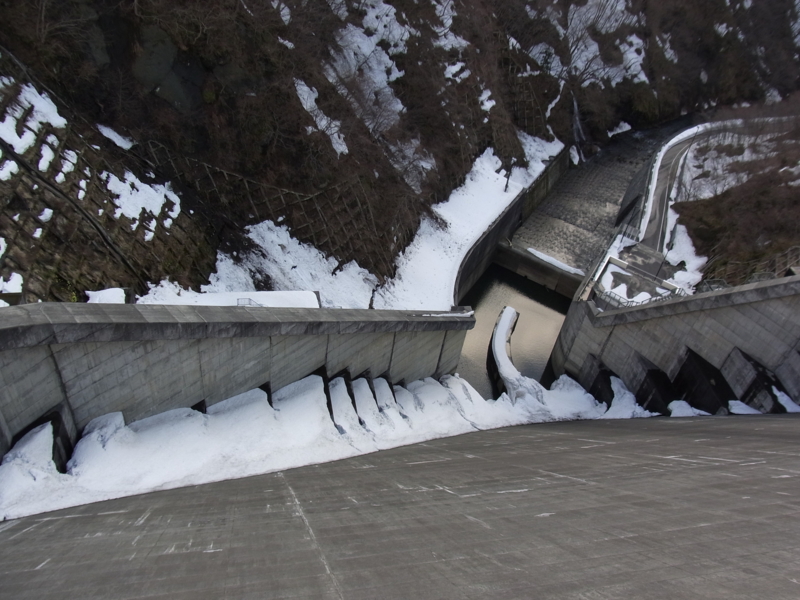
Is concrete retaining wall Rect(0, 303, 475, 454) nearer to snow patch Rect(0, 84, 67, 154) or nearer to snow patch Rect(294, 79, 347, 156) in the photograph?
snow patch Rect(0, 84, 67, 154)

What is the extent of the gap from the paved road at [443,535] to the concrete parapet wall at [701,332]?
7371 mm

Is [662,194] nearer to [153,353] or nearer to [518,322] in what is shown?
[518,322]

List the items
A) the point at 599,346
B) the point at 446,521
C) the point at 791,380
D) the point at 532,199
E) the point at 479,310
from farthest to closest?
1. the point at 532,199
2. the point at 479,310
3. the point at 599,346
4. the point at 791,380
5. the point at 446,521

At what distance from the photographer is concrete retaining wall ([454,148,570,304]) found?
104 feet

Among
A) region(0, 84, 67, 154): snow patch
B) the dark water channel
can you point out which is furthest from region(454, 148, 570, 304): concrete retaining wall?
region(0, 84, 67, 154): snow patch

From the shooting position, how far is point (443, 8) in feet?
133

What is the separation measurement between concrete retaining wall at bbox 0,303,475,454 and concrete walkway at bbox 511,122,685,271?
24010mm

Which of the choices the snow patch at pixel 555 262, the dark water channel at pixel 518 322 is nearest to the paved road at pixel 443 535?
the dark water channel at pixel 518 322

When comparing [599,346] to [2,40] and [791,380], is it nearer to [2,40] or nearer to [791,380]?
[791,380]

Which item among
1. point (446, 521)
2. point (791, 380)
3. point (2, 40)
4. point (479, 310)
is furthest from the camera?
point (479, 310)

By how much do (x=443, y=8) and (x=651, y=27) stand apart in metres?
30.6

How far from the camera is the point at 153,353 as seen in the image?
11016 mm

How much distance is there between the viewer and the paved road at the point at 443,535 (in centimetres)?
629

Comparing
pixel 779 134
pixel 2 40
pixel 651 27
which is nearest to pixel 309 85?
pixel 2 40
